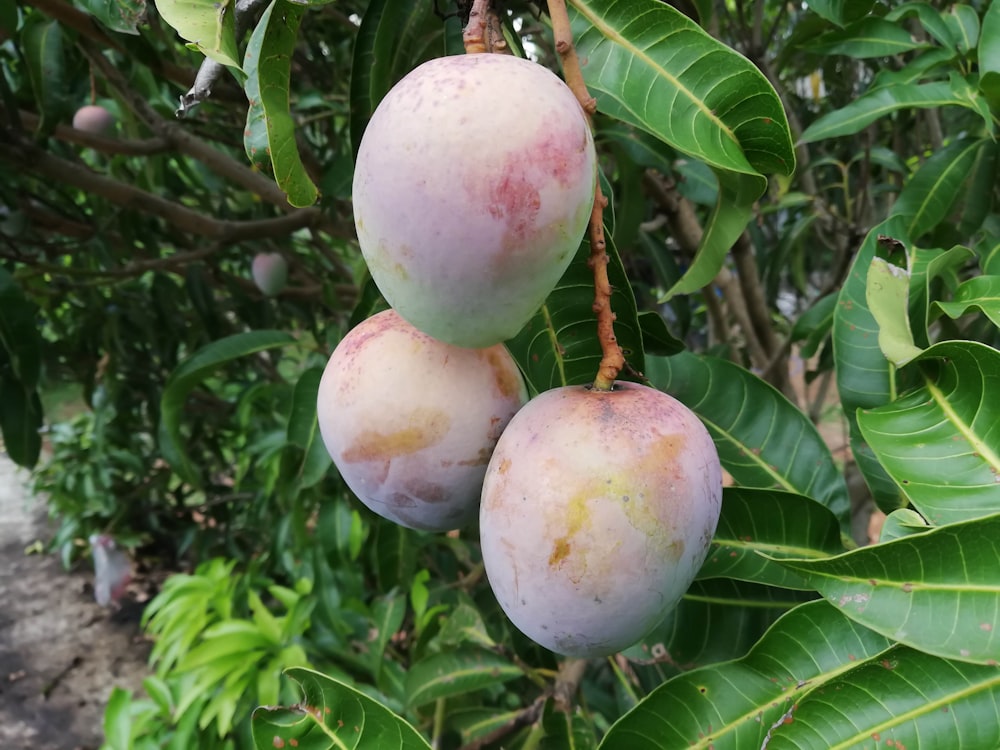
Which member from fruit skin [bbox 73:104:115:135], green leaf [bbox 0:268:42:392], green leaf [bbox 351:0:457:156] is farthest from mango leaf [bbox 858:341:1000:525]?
fruit skin [bbox 73:104:115:135]

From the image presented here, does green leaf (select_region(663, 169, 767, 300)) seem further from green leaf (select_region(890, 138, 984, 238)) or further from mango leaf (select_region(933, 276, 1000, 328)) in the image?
Result: green leaf (select_region(890, 138, 984, 238))

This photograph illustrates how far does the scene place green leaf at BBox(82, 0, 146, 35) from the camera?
26.6 inches

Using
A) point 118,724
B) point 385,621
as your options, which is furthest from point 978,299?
point 118,724

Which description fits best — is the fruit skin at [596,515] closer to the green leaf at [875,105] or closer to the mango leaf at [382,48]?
the mango leaf at [382,48]

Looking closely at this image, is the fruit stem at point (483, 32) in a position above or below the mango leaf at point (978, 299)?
above

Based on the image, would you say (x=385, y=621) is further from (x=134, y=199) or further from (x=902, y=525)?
(x=902, y=525)

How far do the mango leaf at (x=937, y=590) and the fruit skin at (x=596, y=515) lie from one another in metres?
0.08

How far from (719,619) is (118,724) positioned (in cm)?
118

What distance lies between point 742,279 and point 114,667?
280 centimetres

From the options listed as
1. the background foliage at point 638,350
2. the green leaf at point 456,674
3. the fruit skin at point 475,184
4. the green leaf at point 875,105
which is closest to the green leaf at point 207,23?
the background foliage at point 638,350

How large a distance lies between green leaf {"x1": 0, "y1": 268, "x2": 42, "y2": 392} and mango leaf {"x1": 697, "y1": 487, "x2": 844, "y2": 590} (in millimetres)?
1193

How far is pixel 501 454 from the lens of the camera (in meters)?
0.46

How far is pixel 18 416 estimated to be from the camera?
1356 millimetres

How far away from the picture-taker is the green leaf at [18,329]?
119cm
